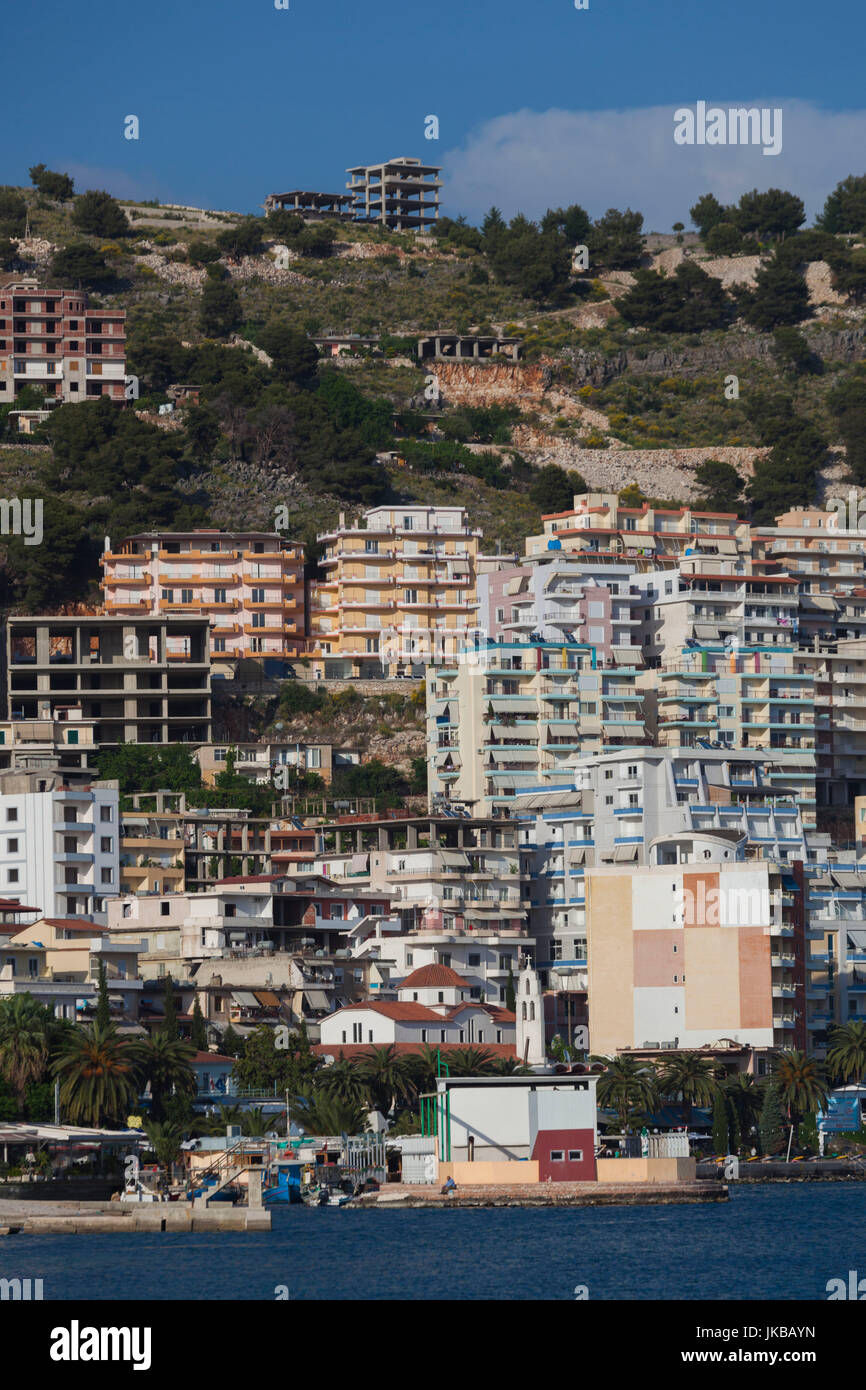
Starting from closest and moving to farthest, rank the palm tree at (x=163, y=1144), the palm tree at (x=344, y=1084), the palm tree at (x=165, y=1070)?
the palm tree at (x=163, y=1144) < the palm tree at (x=165, y=1070) < the palm tree at (x=344, y=1084)

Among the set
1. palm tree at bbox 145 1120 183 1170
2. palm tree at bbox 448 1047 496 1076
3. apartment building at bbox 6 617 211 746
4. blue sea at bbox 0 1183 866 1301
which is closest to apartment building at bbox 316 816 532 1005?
palm tree at bbox 448 1047 496 1076

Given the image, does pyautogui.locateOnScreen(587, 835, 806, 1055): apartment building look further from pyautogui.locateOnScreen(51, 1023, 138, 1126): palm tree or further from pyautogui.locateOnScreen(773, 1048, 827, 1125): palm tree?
pyautogui.locateOnScreen(51, 1023, 138, 1126): palm tree

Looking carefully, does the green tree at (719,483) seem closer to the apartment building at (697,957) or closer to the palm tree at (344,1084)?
the apartment building at (697,957)

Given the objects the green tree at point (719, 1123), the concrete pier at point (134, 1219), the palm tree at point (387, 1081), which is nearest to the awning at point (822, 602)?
the green tree at point (719, 1123)

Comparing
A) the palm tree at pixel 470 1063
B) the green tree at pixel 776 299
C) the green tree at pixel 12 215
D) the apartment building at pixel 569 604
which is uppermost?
the green tree at pixel 12 215

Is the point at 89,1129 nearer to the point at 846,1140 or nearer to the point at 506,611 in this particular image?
the point at 846,1140

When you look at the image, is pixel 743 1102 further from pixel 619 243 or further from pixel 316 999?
pixel 619 243

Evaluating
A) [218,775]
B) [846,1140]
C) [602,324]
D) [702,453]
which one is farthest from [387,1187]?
[602,324]
